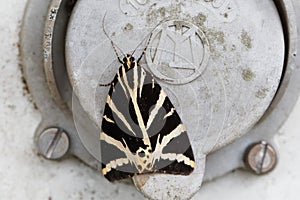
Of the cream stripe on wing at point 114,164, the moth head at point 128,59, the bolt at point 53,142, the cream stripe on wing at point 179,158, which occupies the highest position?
the moth head at point 128,59

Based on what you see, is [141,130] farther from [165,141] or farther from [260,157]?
[260,157]

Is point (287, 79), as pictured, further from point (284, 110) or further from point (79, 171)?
point (79, 171)

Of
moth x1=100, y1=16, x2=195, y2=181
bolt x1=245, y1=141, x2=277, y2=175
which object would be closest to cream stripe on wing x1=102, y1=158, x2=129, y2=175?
moth x1=100, y1=16, x2=195, y2=181

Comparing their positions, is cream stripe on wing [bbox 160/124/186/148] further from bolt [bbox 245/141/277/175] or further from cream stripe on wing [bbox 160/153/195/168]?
bolt [bbox 245/141/277/175]

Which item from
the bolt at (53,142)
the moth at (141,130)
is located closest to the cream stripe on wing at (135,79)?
the moth at (141,130)

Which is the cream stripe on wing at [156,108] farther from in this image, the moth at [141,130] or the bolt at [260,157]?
the bolt at [260,157]

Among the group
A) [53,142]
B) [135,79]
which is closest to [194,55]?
[135,79]
